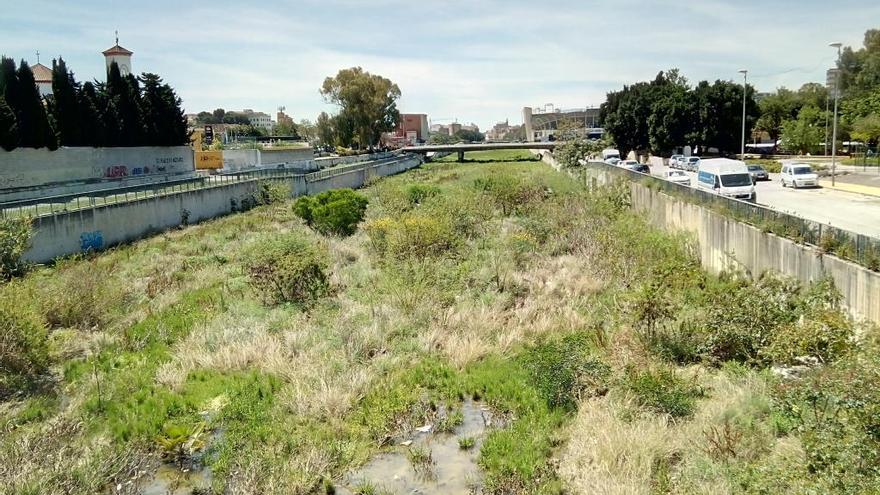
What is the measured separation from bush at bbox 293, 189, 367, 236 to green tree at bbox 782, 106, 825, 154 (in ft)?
159

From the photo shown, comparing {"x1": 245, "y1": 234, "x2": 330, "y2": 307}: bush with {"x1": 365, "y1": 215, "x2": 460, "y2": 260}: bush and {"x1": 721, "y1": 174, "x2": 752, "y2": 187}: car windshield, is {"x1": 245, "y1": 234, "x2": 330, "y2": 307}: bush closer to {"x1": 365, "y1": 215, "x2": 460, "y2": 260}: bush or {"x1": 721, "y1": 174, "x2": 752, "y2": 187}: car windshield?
{"x1": 365, "y1": 215, "x2": 460, "y2": 260}: bush

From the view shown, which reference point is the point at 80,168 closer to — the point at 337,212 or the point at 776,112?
the point at 337,212

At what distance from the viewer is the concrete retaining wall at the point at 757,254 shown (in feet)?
34.1

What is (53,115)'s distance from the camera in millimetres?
39719

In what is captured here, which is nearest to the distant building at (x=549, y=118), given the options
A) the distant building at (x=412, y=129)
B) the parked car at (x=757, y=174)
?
the distant building at (x=412, y=129)

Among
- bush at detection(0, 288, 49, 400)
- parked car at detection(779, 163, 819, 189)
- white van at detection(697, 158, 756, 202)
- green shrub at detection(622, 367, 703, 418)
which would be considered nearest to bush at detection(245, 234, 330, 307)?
bush at detection(0, 288, 49, 400)

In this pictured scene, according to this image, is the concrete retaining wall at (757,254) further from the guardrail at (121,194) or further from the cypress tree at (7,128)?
the cypress tree at (7,128)

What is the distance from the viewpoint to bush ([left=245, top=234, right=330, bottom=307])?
15.9 m

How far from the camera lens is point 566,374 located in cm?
1005

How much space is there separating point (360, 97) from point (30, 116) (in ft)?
163

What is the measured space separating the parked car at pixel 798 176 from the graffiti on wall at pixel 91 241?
35055 millimetres

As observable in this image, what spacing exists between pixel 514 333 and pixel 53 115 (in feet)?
126

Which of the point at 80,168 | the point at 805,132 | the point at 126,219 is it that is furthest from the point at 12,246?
the point at 805,132

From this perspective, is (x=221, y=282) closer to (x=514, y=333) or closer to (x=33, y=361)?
(x=33, y=361)
